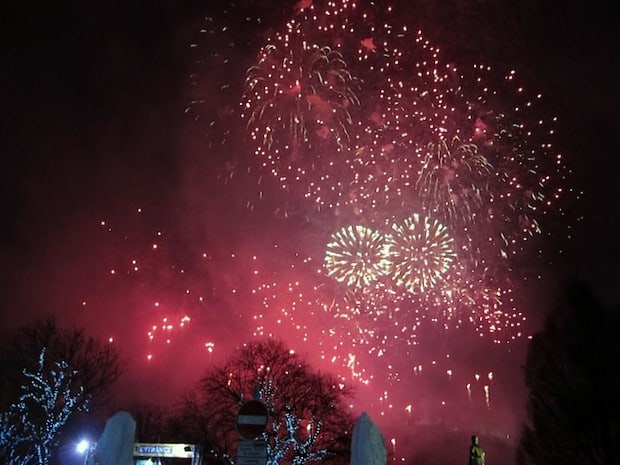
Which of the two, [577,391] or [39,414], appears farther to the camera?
[39,414]

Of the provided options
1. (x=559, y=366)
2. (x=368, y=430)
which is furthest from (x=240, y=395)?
(x=368, y=430)

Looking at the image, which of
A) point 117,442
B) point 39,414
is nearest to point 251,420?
point 117,442

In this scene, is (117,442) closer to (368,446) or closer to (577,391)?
(368,446)

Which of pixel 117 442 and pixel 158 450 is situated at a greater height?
pixel 158 450

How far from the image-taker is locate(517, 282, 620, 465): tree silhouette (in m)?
18.3

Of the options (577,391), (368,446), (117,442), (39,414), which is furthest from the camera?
(39,414)

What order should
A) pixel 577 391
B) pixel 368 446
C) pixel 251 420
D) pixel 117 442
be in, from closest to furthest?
pixel 368 446 < pixel 251 420 < pixel 117 442 < pixel 577 391

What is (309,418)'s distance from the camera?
112 ft

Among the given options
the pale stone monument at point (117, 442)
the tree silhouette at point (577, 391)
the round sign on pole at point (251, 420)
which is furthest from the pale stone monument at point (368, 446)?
the tree silhouette at point (577, 391)

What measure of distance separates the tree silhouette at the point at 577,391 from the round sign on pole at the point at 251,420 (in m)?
15.6

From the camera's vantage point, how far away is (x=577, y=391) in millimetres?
19375

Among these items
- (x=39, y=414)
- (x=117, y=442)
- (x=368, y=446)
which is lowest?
(x=368, y=446)

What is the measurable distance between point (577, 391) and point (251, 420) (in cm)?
1640

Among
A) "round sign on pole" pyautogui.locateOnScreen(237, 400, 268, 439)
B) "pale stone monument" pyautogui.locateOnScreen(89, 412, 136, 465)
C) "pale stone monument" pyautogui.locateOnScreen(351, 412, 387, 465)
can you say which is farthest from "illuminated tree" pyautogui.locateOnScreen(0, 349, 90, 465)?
"pale stone monument" pyautogui.locateOnScreen(351, 412, 387, 465)
